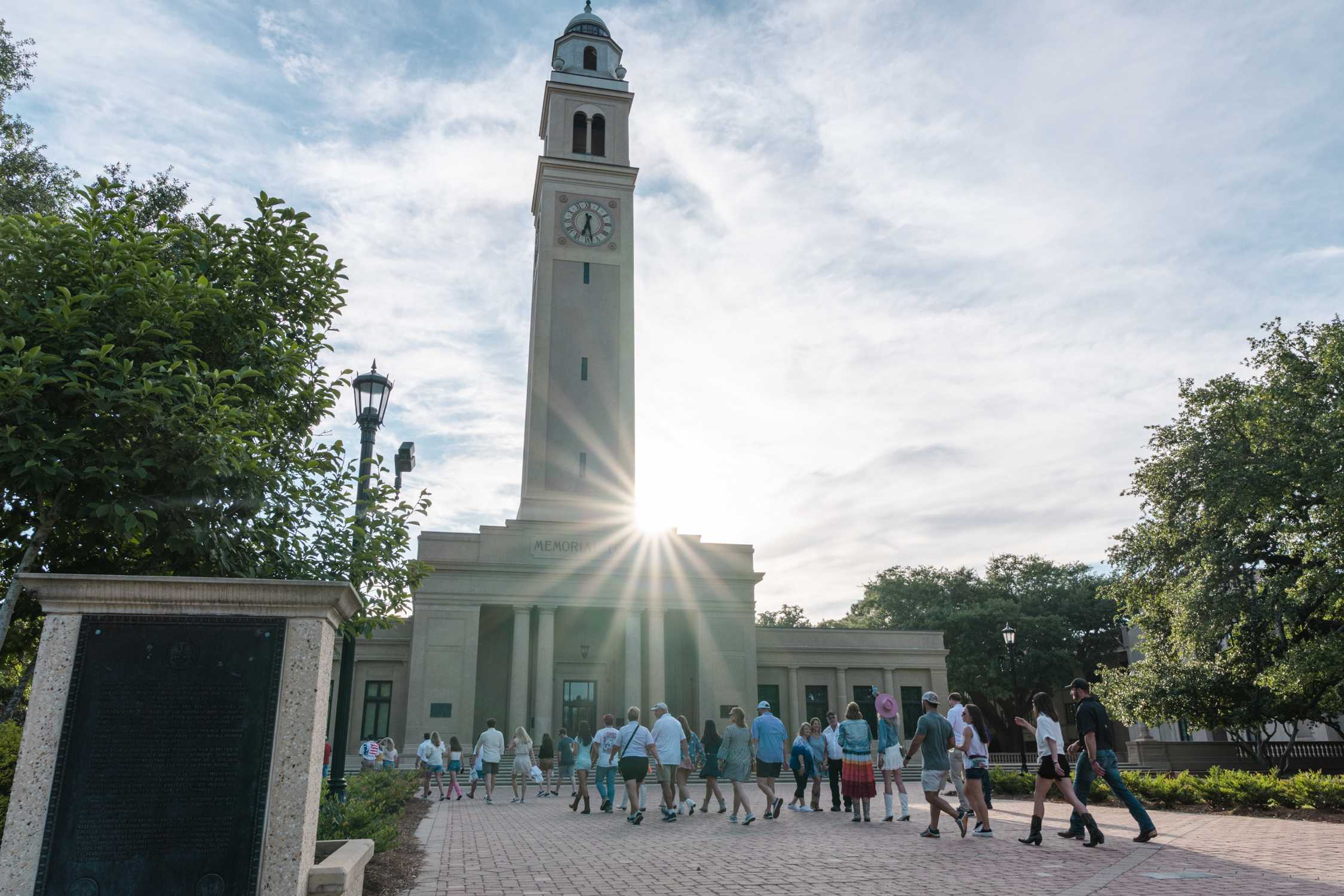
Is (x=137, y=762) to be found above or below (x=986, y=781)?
above

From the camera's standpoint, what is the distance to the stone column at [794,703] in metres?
38.9

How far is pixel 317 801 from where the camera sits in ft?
18.2

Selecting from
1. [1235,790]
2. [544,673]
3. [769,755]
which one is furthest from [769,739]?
[544,673]

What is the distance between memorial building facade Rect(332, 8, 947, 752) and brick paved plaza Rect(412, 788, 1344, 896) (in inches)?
834

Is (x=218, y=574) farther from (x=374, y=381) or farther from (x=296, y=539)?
(x=374, y=381)

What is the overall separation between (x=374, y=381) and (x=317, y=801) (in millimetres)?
7703

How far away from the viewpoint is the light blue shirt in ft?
47.1

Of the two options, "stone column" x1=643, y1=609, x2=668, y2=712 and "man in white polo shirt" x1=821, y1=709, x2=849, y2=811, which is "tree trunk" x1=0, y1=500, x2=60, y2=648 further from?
"stone column" x1=643, y1=609, x2=668, y2=712

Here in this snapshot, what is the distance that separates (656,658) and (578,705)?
14.4 ft

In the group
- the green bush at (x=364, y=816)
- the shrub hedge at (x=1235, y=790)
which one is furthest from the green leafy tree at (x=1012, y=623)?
the green bush at (x=364, y=816)

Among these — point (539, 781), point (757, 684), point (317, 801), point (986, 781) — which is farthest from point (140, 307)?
point (757, 684)

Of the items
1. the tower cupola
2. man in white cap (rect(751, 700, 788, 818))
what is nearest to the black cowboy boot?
→ man in white cap (rect(751, 700, 788, 818))

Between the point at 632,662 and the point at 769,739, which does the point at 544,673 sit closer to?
the point at 632,662

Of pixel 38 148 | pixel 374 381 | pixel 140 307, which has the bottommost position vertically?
pixel 140 307
